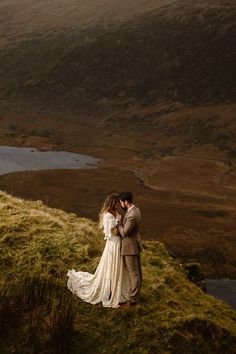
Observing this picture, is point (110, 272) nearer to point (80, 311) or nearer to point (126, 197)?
point (80, 311)

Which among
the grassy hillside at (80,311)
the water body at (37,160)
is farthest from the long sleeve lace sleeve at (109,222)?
the water body at (37,160)

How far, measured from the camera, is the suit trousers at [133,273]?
10.8 meters

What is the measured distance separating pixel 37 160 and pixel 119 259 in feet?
204

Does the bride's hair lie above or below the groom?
above

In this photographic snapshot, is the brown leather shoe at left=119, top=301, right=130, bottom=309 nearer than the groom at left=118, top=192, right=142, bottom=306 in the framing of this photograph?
No

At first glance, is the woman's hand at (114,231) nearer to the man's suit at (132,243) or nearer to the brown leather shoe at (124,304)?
the man's suit at (132,243)

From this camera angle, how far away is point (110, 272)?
431 inches

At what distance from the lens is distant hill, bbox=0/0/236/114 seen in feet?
370

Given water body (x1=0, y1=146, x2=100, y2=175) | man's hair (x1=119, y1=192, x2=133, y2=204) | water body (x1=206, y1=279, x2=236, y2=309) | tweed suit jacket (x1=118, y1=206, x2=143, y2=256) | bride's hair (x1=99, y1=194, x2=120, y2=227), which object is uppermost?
man's hair (x1=119, y1=192, x2=133, y2=204)

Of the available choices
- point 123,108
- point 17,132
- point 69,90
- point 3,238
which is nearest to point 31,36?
point 69,90

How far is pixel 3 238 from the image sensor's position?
13234mm

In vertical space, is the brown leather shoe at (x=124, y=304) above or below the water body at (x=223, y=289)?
above

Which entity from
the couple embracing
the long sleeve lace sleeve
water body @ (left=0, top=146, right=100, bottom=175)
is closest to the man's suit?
the couple embracing

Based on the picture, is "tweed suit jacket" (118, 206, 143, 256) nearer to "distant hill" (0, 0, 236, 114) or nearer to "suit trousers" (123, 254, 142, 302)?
"suit trousers" (123, 254, 142, 302)
